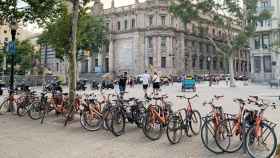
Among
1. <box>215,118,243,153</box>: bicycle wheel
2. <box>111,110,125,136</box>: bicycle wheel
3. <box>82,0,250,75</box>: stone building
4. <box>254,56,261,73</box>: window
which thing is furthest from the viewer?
<box>82,0,250,75</box>: stone building

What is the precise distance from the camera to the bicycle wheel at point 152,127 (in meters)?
8.93

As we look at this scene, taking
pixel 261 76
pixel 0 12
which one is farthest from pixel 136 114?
Answer: pixel 261 76

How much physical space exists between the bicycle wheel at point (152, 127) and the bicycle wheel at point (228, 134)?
171 cm

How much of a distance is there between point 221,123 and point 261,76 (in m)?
51.4

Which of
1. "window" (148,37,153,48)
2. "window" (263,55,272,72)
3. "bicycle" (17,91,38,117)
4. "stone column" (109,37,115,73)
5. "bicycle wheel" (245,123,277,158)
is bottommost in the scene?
"bicycle wheel" (245,123,277,158)

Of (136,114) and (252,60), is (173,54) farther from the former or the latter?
(136,114)

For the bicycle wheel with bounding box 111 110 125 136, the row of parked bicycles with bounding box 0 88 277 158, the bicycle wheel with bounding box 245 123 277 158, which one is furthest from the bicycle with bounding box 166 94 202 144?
the bicycle wheel with bounding box 245 123 277 158

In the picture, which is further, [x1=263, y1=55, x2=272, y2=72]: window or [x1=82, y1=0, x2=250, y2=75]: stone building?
[x1=82, y1=0, x2=250, y2=75]: stone building

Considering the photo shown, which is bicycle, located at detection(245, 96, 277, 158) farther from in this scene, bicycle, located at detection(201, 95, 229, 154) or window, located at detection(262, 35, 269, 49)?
window, located at detection(262, 35, 269, 49)

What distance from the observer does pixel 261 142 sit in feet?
23.6

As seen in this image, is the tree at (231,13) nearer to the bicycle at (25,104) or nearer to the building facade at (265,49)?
the building facade at (265,49)

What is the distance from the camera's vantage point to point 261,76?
184 feet

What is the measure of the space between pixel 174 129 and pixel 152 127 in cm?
69

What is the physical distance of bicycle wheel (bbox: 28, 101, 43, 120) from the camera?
12.9 metres
